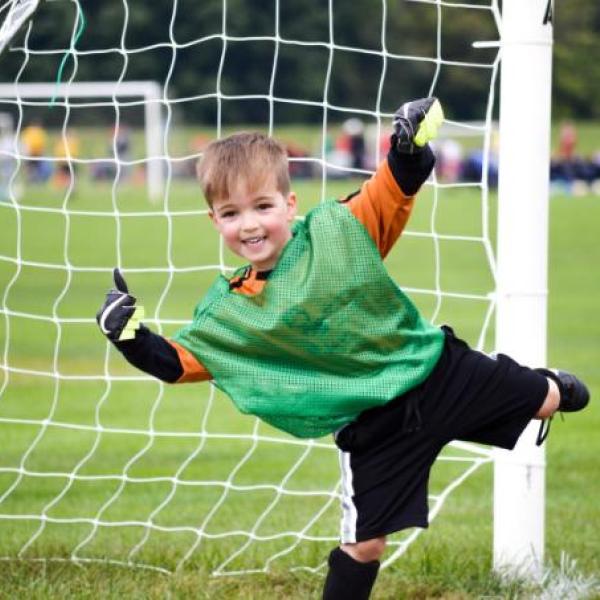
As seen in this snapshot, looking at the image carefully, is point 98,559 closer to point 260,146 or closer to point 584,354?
point 260,146

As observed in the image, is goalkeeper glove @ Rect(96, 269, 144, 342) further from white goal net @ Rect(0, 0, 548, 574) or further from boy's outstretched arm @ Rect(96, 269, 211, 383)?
white goal net @ Rect(0, 0, 548, 574)

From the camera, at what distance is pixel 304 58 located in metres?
42.7

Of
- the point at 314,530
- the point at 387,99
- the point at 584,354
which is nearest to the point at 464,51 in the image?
the point at 387,99

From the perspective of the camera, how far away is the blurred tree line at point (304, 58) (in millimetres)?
36969

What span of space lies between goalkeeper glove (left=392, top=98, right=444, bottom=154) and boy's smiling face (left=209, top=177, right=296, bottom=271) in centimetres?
32

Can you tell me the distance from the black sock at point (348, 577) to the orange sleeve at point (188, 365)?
584mm

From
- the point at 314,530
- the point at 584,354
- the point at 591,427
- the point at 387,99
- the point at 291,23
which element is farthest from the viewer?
the point at 387,99

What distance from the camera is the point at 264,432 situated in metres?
7.86

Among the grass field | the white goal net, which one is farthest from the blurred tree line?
the grass field

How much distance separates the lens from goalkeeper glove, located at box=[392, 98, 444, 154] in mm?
3420

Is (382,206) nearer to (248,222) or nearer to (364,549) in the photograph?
(248,222)

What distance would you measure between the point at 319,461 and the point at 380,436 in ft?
11.3

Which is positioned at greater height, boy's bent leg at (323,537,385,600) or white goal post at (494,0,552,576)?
white goal post at (494,0,552,576)

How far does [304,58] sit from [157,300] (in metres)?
30.6
